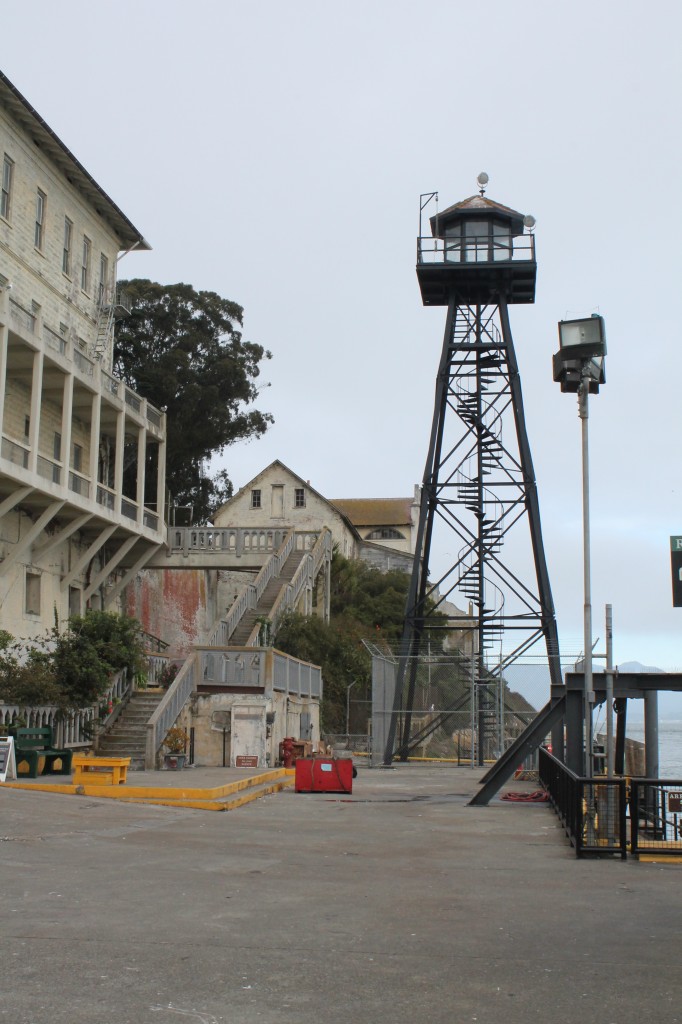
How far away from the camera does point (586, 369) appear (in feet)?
50.4

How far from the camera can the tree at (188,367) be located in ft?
159

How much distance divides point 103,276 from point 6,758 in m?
19.3

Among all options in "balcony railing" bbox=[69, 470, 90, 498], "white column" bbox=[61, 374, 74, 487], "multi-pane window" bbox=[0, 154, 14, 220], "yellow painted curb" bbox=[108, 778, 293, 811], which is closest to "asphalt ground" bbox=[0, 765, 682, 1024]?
"yellow painted curb" bbox=[108, 778, 293, 811]

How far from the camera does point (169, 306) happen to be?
5003cm

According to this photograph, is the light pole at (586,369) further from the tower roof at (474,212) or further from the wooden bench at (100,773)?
the tower roof at (474,212)

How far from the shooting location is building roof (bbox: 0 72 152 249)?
1055 inches

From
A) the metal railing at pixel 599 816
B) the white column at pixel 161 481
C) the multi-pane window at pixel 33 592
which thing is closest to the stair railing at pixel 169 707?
the multi-pane window at pixel 33 592

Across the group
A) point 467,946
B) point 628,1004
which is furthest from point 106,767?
point 628,1004

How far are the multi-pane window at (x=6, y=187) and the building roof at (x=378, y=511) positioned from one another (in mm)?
47247

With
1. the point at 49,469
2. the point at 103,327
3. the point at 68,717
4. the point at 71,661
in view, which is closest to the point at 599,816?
the point at 68,717

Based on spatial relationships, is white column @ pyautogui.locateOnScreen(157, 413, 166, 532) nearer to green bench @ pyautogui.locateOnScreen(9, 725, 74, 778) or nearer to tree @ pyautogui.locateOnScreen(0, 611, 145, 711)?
tree @ pyautogui.locateOnScreen(0, 611, 145, 711)

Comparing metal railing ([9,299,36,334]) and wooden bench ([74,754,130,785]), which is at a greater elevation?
metal railing ([9,299,36,334])

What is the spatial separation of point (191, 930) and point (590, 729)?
346 inches

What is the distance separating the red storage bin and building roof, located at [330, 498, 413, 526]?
2100 inches
